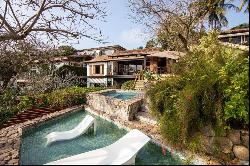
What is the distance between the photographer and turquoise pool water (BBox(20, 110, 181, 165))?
775cm

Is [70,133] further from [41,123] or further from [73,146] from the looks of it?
[41,123]

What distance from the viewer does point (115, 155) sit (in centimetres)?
714

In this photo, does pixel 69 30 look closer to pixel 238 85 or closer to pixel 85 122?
pixel 85 122

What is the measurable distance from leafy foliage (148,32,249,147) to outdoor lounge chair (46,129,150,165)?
1108mm

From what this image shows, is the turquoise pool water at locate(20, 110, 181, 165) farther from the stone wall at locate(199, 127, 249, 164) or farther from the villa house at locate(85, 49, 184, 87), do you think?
the villa house at locate(85, 49, 184, 87)

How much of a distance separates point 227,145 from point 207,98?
4.31 feet

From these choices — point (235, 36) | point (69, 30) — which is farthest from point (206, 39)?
point (235, 36)

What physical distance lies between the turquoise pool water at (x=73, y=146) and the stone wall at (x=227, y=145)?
0.96m

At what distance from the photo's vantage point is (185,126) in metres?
7.49

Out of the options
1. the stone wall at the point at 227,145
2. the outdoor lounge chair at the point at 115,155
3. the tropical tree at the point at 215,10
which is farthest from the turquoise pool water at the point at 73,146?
the tropical tree at the point at 215,10

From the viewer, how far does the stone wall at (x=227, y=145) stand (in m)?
6.82

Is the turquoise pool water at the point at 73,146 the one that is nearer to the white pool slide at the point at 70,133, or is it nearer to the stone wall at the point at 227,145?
the white pool slide at the point at 70,133

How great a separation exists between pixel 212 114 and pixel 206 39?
8.53 m

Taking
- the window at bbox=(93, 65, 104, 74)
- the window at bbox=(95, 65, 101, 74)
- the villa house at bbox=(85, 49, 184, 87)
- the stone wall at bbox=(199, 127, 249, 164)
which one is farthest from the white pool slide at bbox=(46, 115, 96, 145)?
the window at bbox=(95, 65, 101, 74)
